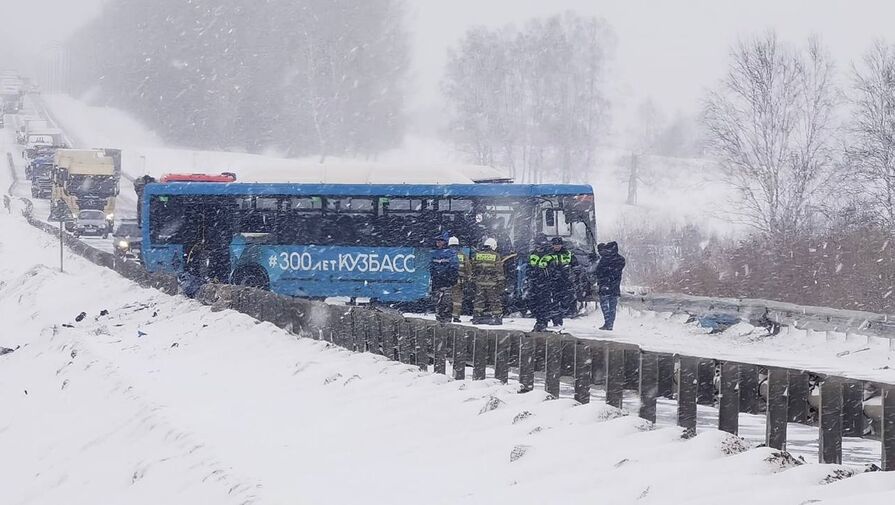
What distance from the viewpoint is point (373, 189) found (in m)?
27.4

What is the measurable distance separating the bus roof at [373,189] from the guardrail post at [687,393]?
17.0 metres

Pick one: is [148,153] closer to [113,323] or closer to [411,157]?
[411,157]

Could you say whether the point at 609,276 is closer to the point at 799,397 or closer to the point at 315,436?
the point at 315,436

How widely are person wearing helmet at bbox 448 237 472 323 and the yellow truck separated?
36.8 metres

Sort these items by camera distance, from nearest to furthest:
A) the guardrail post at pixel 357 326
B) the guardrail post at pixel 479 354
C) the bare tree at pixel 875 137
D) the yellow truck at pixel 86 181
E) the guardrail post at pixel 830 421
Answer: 1. the guardrail post at pixel 830 421
2. the guardrail post at pixel 479 354
3. the guardrail post at pixel 357 326
4. the bare tree at pixel 875 137
5. the yellow truck at pixel 86 181

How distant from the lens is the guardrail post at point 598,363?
10758mm

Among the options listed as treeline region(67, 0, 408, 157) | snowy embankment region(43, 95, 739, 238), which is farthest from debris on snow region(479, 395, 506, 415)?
treeline region(67, 0, 408, 157)

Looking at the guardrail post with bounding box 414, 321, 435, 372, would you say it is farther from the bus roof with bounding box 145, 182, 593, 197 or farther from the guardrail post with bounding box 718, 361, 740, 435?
the bus roof with bounding box 145, 182, 593, 197

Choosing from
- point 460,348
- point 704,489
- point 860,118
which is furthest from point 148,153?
A: point 704,489

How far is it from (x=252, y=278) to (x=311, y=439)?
56.0 ft

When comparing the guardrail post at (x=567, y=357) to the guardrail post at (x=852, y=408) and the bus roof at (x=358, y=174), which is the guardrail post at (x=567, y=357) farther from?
the bus roof at (x=358, y=174)

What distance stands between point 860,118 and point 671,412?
1096 inches

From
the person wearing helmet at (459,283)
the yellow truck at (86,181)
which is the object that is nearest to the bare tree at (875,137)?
the person wearing helmet at (459,283)

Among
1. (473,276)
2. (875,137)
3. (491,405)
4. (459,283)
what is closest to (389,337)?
(491,405)
